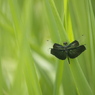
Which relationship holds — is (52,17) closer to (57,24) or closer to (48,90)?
(57,24)

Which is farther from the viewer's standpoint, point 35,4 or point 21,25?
point 35,4

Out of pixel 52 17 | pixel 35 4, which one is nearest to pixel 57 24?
pixel 52 17

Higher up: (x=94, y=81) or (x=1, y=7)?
(x=1, y=7)
